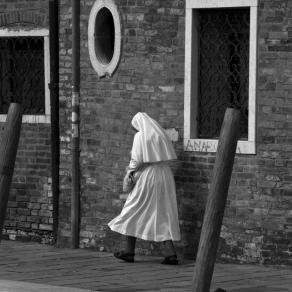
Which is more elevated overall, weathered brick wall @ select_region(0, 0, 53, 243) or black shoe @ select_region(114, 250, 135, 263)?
weathered brick wall @ select_region(0, 0, 53, 243)

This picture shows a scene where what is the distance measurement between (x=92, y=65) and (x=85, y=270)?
277cm

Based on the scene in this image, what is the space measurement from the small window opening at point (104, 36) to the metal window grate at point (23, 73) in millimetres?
1183

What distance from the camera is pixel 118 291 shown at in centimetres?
1158

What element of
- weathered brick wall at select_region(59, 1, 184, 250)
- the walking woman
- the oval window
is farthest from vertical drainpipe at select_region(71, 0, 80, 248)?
the walking woman

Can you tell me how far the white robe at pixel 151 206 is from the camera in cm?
1370

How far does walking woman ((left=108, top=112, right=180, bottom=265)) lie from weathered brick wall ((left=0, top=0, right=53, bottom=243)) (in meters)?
2.05

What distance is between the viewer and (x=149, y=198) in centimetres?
1377

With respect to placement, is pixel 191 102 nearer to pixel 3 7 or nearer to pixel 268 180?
pixel 268 180

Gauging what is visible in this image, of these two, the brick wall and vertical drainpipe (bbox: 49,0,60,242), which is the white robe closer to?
the brick wall

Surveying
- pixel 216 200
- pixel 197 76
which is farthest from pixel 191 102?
pixel 216 200

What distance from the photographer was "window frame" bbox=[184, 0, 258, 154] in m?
13.3

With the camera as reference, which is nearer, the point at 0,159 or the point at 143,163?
the point at 0,159

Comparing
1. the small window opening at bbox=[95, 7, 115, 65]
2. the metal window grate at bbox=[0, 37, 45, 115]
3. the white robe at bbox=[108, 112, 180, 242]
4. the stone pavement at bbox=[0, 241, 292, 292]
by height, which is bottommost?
the stone pavement at bbox=[0, 241, 292, 292]

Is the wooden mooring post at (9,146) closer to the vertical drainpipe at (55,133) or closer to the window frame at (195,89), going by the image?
the window frame at (195,89)
